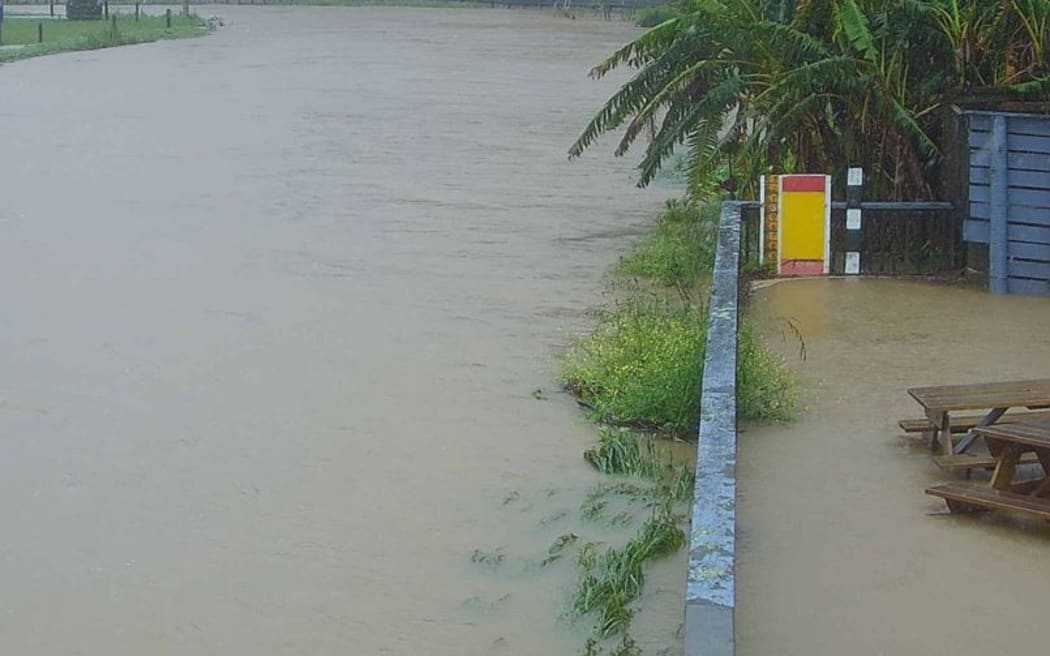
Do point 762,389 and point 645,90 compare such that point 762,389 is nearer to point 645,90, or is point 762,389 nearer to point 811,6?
point 811,6

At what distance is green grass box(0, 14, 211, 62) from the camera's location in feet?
149

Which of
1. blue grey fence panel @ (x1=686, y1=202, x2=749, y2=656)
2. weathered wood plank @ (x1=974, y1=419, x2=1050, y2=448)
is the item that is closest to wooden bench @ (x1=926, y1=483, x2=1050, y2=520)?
weathered wood plank @ (x1=974, y1=419, x2=1050, y2=448)

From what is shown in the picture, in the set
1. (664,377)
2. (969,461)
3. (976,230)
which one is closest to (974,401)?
(969,461)

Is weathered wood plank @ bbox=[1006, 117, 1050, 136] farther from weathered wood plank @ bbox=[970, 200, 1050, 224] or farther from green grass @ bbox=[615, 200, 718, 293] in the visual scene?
green grass @ bbox=[615, 200, 718, 293]

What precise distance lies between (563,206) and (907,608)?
12.2 m

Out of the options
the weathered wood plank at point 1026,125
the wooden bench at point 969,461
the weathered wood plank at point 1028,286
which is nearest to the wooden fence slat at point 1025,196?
the weathered wood plank at point 1026,125

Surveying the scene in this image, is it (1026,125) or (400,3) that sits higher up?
(400,3)

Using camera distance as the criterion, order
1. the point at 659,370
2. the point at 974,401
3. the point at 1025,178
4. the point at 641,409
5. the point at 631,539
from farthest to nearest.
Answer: the point at 1025,178
the point at 659,370
the point at 641,409
the point at 631,539
the point at 974,401

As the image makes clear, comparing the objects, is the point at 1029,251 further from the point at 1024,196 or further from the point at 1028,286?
the point at 1024,196

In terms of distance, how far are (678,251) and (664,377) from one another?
4837 millimetres

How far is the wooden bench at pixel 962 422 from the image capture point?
24.2 ft

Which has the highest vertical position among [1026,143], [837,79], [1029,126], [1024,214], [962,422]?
[837,79]

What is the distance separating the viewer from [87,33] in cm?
5131

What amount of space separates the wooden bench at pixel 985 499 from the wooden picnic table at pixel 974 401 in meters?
0.30
